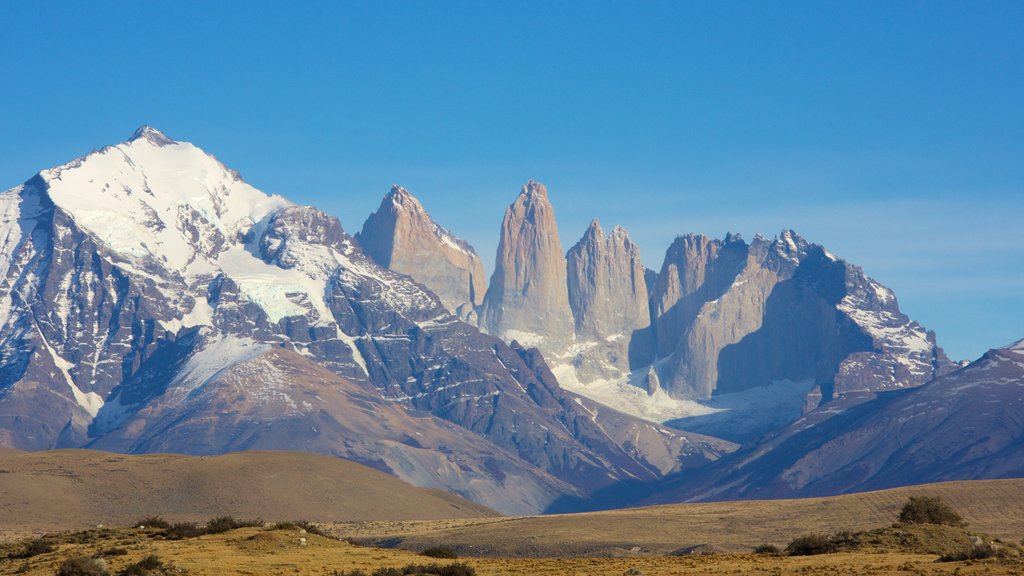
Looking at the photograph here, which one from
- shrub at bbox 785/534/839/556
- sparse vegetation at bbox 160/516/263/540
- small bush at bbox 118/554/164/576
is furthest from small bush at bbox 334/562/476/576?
shrub at bbox 785/534/839/556

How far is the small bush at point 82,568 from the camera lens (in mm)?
73500

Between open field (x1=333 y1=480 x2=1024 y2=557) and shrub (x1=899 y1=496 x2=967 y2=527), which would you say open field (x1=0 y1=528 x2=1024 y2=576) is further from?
open field (x1=333 y1=480 x2=1024 y2=557)

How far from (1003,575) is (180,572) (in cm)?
4062

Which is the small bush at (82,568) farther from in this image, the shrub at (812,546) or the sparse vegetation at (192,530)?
the shrub at (812,546)

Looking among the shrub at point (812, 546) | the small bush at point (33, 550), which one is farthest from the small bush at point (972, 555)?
the small bush at point (33, 550)

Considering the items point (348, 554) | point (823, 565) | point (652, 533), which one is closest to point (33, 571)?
point (348, 554)

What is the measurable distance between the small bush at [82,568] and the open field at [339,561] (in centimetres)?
146

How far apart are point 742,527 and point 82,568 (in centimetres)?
12012

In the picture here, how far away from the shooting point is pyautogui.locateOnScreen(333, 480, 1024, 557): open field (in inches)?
6718

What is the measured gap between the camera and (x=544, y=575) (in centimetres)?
7769

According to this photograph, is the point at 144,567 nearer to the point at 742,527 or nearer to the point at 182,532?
the point at 182,532

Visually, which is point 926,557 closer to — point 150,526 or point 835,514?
point 150,526

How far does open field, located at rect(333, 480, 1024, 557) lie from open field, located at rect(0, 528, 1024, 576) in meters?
79.5

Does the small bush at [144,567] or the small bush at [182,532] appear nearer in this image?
the small bush at [144,567]
